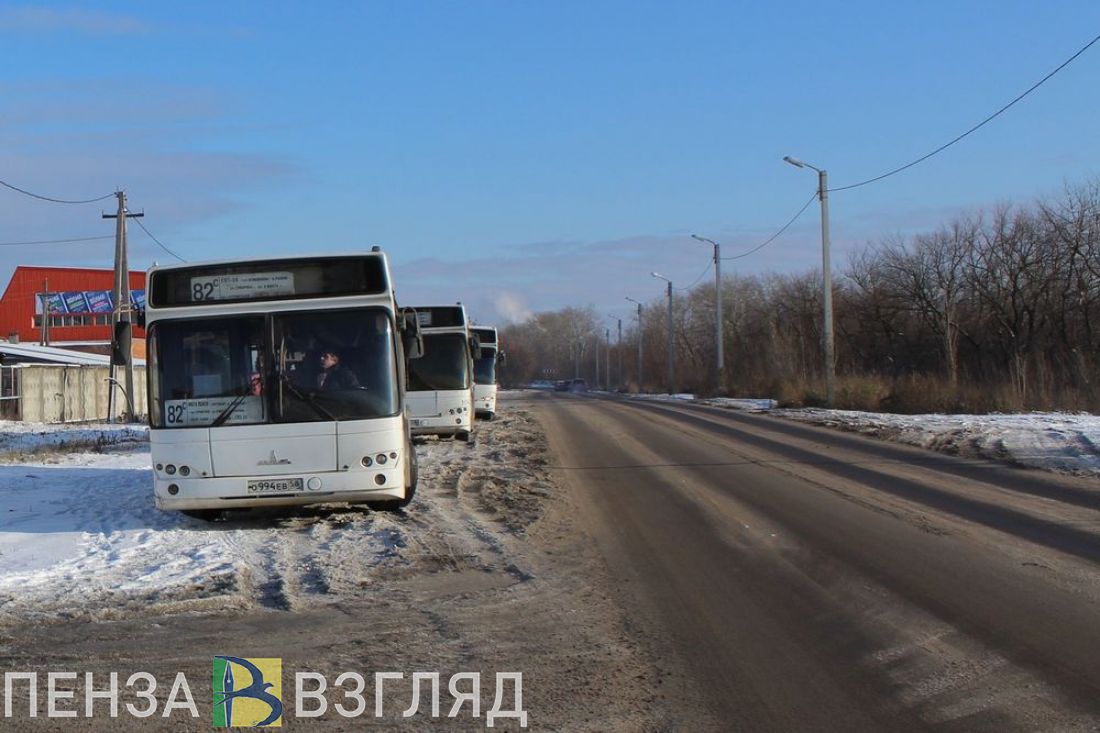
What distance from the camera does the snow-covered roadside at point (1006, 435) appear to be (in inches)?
659

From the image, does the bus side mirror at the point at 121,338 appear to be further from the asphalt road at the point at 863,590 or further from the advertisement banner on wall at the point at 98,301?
the advertisement banner on wall at the point at 98,301

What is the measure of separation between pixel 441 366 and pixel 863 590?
16328mm

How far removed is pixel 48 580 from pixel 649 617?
5.21 meters

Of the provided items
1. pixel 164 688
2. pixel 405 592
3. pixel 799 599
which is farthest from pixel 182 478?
pixel 799 599

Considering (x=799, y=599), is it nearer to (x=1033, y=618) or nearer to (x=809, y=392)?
(x=1033, y=618)

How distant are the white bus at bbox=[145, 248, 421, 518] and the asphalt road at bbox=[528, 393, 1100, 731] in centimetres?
290

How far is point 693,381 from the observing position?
75.1 metres

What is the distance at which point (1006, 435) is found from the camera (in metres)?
20.1

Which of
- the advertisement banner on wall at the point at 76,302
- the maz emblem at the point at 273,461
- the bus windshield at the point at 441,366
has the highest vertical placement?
the advertisement banner on wall at the point at 76,302

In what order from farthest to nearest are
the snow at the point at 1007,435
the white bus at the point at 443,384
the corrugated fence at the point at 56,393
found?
the corrugated fence at the point at 56,393, the white bus at the point at 443,384, the snow at the point at 1007,435

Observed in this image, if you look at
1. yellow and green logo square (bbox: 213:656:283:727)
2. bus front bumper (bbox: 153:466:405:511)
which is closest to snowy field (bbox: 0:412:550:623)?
bus front bumper (bbox: 153:466:405:511)

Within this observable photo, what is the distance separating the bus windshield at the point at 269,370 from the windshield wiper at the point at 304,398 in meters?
0.01

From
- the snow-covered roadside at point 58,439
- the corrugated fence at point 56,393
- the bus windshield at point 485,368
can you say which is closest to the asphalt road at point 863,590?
the snow-covered roadside at point 58,439

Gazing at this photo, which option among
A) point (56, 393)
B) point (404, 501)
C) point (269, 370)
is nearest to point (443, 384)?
point (404, 501)
